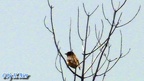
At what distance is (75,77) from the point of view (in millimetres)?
6496

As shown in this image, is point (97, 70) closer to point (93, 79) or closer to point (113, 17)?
point (93, 79)

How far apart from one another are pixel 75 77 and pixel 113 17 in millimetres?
1048

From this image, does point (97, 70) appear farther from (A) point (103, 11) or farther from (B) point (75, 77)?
(A) point (103, 11)

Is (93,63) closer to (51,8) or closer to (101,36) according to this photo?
(101,36)

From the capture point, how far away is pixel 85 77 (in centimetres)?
649

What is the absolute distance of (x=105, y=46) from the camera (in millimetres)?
6582

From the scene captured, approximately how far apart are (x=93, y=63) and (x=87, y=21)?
709 millimetres

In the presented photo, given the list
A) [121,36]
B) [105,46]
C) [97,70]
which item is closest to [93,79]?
[97,70]

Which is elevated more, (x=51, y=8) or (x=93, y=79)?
(x=51, y=8)

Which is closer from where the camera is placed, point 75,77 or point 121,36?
point 75,77

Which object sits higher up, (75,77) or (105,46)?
(105,46)

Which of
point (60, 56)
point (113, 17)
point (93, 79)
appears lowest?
point (93, 79)

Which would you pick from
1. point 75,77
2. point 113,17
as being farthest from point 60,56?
point 113,17

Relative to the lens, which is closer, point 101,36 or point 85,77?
point 85,77
